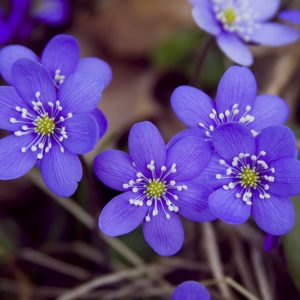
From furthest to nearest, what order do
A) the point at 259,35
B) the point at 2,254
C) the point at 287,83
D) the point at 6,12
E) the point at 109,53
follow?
the point at 109,53 < the point at 6,12 < the point at 287,83 < the point at 2,254 < the point at 259,35

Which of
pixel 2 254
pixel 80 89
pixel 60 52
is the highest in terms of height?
pixel 60 52

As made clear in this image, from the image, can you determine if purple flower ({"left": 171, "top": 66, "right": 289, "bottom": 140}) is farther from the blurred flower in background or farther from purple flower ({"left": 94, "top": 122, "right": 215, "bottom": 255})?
the blurred flower in background

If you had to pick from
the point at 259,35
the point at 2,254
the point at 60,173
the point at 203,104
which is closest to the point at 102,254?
the point at 2,254

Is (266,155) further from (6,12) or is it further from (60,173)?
(6,12)

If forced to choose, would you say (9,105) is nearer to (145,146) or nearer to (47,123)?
(47,123)

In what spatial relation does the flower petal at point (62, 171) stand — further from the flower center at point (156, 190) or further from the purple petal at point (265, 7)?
the purple petal at point (265, 7)

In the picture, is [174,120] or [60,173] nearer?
[60,173]

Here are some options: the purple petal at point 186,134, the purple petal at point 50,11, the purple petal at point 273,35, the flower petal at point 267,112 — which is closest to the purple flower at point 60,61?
the purple petal at point 186,134

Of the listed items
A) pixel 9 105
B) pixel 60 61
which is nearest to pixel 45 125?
pixel 9 105
